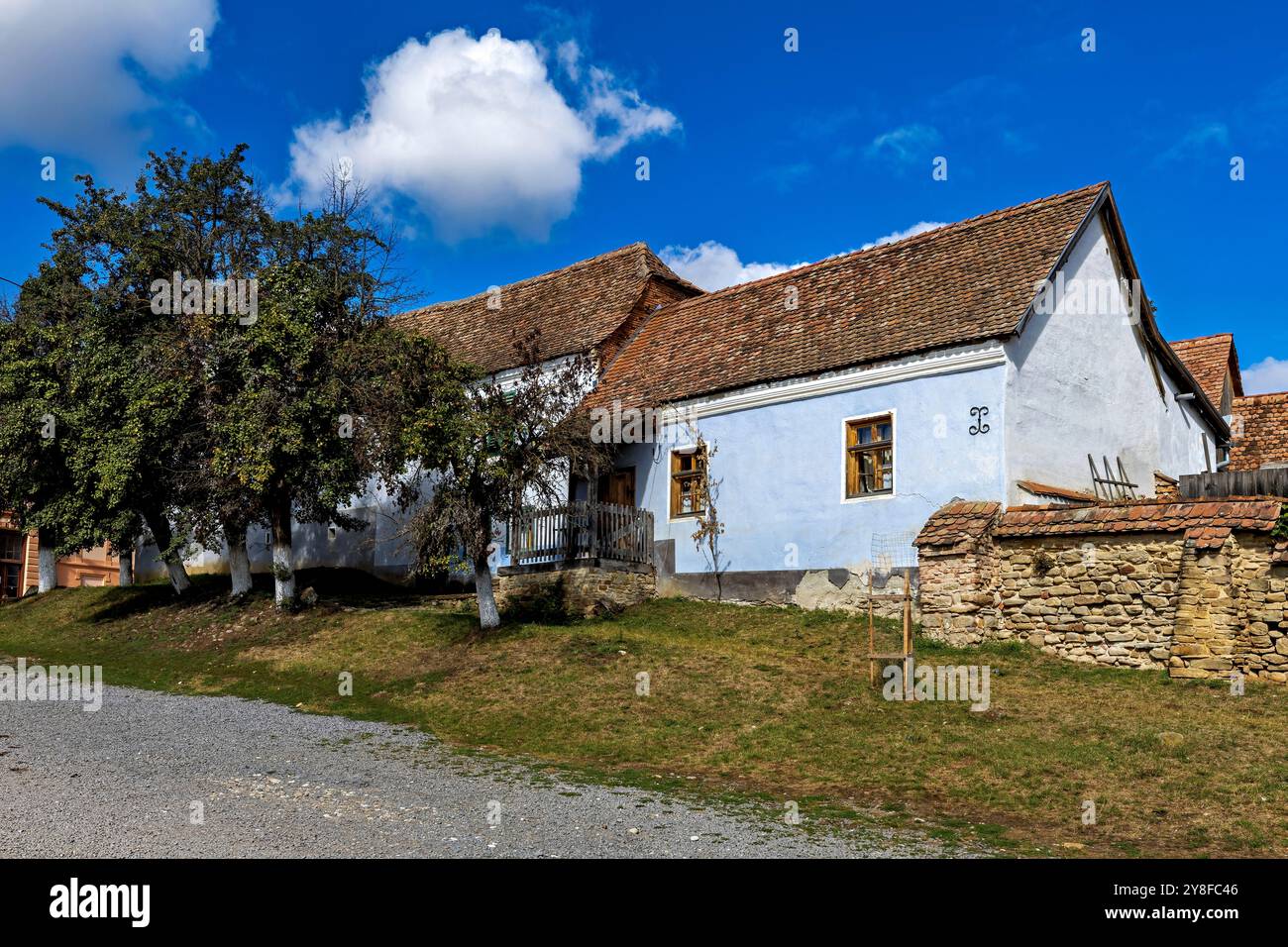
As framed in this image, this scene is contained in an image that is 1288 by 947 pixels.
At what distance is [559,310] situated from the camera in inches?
1109

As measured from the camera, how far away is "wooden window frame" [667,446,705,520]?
74.3 ft

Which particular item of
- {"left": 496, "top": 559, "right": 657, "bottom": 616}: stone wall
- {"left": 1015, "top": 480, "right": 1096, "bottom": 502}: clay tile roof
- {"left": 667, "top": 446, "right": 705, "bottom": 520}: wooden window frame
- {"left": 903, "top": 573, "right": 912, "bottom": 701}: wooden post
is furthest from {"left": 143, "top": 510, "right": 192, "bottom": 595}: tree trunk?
{"left": 1015, "top": 480, "right": 1096, "bottom": 502}: clay tile roof

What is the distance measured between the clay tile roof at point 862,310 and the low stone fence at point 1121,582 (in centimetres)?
363

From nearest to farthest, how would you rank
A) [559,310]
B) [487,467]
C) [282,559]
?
[487,467]
[282,559]
[559,310]

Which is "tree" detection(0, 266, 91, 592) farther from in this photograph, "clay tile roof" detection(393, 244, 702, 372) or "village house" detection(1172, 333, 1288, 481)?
"village house" detection(1172, 333, 1288, 481)

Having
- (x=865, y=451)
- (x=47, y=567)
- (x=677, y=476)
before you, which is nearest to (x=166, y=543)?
(x=47, y=567)

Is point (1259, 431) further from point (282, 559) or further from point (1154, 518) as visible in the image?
point (282, 559)

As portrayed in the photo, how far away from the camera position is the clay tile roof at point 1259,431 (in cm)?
2888

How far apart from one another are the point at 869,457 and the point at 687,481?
4513 millimetres

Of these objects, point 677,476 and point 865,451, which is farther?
point 677,476

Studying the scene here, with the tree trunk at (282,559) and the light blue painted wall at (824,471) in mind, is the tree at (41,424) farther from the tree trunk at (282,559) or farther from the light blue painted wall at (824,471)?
the light blue painted wall at (824,471)

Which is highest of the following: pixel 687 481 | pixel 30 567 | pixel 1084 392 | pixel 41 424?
pixel 41 424
